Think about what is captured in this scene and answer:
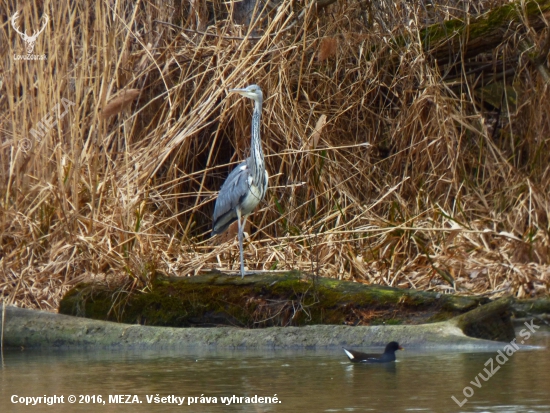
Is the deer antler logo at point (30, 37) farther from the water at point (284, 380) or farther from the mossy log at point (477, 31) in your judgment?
the mossy log at point (477, 31)

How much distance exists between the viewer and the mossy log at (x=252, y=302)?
5.89 m

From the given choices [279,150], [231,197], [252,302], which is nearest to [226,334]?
[252,302]

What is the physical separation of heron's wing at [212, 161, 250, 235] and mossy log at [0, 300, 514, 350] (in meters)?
1.52

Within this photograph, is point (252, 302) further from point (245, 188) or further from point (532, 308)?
point (532, 308)

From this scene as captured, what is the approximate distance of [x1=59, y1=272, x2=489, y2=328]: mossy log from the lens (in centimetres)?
589

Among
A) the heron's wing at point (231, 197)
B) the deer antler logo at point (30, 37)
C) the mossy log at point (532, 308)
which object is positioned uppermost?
the deer antler logo at point (30, 37)

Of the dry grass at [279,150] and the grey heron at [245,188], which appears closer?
the dry grass at [279,150]

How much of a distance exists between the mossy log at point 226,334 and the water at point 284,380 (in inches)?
4.2

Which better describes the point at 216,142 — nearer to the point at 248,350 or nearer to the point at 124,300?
the point at 124,300

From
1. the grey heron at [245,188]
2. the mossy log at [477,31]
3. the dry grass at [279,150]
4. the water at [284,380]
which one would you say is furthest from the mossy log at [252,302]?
the mossy log at [477,31]

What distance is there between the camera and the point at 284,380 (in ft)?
14.8

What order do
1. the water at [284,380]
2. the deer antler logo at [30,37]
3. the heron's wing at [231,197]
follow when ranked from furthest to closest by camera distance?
the deer antler logo at [30,37] < the heron's wing at [231,197] < the water at [284,380]

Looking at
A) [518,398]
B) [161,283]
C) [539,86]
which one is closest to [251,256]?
[161,283]

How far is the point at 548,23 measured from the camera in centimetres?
812
